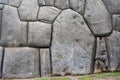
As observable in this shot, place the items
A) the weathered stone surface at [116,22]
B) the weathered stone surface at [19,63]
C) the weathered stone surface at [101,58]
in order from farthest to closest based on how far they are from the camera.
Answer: the weathered stone surface at [116,22]
the weathered stone surface at [101,58]
the weathered stone surface at [19,63]

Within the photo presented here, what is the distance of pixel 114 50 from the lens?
200 inches

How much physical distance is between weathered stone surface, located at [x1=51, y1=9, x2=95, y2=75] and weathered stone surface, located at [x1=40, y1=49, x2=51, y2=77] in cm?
11

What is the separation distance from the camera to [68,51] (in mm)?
4902

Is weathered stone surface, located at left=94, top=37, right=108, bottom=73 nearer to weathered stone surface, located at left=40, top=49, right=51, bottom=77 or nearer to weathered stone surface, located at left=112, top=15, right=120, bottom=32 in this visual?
weathered stone surface, located at left=112, top=15, right=120, bottom=32

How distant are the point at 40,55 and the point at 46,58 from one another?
0.14 meters

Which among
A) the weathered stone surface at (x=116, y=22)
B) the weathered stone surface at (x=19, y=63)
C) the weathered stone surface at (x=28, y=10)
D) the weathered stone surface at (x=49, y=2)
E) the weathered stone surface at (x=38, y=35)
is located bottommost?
the weathered stone surface at (x=19, y=63)

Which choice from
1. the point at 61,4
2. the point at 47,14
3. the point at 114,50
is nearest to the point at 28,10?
the point at 47,14

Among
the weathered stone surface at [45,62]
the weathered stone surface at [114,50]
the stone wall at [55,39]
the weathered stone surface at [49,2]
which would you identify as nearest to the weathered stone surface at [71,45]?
the stone wall at [55,39]

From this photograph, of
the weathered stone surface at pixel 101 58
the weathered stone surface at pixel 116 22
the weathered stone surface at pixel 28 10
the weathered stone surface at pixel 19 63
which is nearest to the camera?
the weathered stone surface at pixel 19 63

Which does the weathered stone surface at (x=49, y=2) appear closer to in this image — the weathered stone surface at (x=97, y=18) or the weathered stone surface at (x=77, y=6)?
the weathered stone surface at (x=77, y=6)

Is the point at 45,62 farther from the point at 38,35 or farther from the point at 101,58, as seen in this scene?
the point at 101,58

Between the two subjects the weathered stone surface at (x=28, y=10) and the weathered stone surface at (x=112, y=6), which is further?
the weathered stone surface at (x=112, y=6)

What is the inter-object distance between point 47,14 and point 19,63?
47.6 inches

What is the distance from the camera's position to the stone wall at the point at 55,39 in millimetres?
4797
